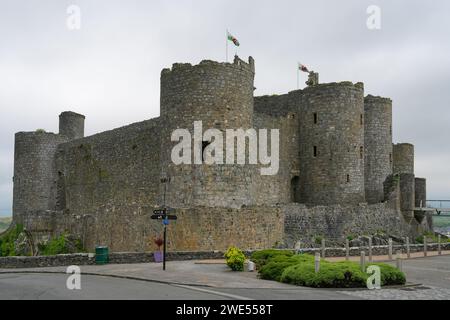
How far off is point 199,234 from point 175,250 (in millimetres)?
1306

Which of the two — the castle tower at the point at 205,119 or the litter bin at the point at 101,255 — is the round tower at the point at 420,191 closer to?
the castle tower at the point at 205,119

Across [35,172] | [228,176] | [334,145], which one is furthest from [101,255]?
[35,172]

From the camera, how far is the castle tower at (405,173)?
39.6 m

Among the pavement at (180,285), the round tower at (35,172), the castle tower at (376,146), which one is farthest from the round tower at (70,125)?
the pavement at (180,285)

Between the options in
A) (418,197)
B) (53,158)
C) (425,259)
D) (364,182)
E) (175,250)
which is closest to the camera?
(175,250)

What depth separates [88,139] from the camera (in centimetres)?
4434

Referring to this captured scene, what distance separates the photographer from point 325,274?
653 inches

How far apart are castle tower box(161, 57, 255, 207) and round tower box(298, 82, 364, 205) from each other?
9426mm

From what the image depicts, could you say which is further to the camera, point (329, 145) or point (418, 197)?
point (418, 197)

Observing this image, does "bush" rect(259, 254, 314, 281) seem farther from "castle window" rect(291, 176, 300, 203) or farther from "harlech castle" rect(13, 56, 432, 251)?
"castle window" rect(291, 176, 300, 203)


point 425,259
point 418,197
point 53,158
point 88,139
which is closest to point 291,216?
point 425,259

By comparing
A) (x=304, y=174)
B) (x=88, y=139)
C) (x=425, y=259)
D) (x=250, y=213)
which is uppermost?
(x=88, y=139)

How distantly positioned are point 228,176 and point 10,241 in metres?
20.5
